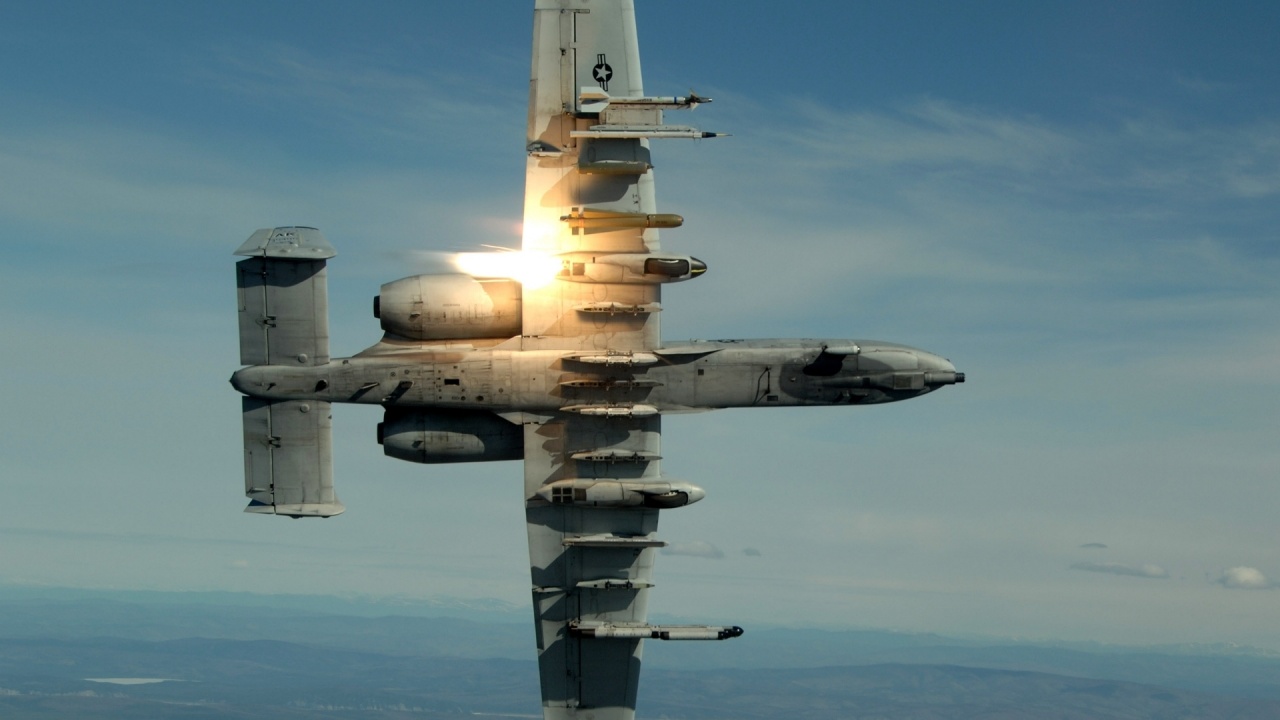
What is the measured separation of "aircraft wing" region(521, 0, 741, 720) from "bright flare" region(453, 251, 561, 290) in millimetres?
195

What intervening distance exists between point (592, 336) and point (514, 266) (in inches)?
118

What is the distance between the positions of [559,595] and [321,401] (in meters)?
8.96

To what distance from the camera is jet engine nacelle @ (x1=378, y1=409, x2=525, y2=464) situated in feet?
128

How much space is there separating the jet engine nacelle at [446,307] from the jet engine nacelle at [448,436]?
2.27 meters

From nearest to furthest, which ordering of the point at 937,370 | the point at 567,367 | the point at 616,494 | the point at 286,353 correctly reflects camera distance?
the point at 286,353 < the point at 567,367 < the point at 616,494 < the point at 937,370

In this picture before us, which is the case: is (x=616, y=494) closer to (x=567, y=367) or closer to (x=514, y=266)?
(x=567, y=367)

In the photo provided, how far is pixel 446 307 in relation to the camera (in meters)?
38.6

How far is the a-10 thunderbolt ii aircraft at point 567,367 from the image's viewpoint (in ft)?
126

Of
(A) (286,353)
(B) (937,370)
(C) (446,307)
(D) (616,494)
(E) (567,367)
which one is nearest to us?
(A) (286,353)

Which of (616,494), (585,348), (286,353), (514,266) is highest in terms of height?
(514,266)

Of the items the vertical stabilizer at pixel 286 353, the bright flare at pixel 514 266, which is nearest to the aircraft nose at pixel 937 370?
the bright flare at pixel 514 266

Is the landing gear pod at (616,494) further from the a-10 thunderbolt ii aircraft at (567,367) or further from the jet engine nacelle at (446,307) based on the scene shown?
the jet engine nacelle at (446,307)

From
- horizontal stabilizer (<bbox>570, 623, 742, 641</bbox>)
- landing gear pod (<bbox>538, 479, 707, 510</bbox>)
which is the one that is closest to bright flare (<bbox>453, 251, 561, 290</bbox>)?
landing gear pod (<bbox>538, 479, 707, 510</bbox>)

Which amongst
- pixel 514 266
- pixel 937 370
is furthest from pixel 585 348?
pixel 937 370
